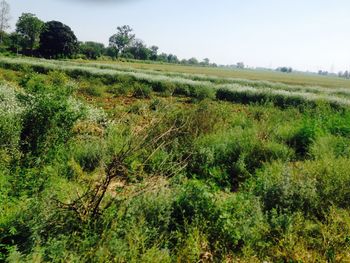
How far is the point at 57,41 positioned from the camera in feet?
189

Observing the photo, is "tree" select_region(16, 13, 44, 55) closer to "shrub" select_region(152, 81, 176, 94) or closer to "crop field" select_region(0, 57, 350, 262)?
"shrub" select_region(152, 81, 176, 94)

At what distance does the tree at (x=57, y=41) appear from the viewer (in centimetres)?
5753

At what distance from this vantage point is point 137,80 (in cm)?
2284

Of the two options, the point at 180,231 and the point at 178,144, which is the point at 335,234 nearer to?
the point at 180,231

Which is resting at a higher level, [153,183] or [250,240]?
[153,183]

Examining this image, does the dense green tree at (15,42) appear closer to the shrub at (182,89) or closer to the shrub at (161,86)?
the shrub at (161,86)

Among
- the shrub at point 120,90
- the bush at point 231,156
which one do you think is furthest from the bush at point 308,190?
the shrub at point 120,90

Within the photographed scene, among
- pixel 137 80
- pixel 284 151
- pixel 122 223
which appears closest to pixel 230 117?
pixel 284 151

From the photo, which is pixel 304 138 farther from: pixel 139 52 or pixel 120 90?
pixel 139 52

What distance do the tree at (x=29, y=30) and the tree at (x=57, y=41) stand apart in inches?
219

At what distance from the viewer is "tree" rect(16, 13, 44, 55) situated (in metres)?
64.3

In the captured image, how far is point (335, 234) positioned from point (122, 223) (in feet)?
9.32

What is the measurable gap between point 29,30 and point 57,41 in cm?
1248

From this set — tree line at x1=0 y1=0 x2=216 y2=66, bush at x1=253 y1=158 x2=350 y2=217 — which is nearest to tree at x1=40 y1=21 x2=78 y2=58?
tree line at x1=0 y1=0 x2=216 y2=66
